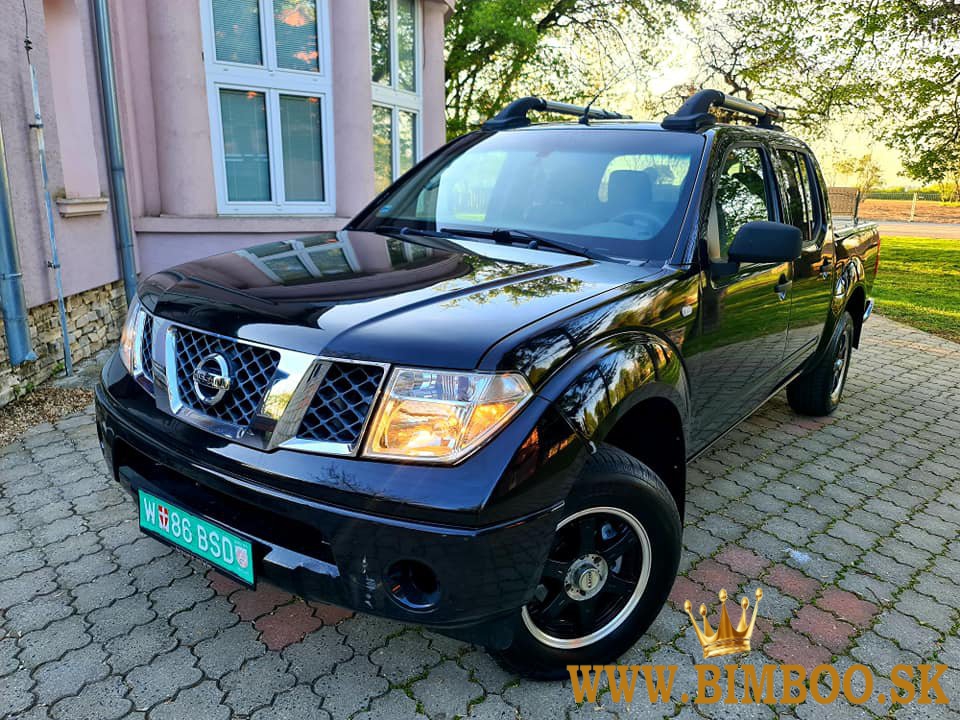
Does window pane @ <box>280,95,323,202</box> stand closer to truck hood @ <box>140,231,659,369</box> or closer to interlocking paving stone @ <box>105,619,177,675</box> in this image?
truck hood @ <box>140,231,659,369</box>

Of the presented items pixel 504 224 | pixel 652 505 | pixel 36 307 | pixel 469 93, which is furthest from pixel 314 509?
pixel 469 93

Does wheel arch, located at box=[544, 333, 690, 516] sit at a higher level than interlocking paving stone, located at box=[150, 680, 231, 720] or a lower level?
higher

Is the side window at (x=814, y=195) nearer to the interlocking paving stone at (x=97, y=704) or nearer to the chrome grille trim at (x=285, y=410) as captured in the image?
the chrome grille trim at (x=285, y=410)

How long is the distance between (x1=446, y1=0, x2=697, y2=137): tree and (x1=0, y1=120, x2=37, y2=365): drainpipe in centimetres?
1279

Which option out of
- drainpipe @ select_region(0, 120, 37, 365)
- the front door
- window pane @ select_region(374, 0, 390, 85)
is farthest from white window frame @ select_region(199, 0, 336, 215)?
the front door

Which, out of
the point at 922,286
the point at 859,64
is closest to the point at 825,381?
the point at 922,286

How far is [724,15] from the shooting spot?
1736cm

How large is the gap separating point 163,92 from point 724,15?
14898 mm

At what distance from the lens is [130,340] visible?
2523 millimetres

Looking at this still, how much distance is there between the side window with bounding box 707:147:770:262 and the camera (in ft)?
9.67

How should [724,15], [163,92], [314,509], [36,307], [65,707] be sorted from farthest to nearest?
[724,15], [163,92], [36,307], [65,707], [314,509]

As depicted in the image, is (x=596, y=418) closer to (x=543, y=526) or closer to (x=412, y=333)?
(x=543, y=526)

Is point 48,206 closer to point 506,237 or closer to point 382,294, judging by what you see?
point 506,237

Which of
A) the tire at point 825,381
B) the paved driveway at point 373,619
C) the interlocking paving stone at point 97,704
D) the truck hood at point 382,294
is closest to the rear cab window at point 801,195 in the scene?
the tire at point 825,381
